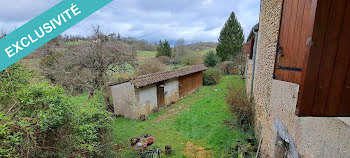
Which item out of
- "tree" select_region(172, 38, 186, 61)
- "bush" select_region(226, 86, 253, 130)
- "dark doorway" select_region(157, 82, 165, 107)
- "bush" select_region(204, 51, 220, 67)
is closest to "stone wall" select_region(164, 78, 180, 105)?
"dark doorway" select_region(157, 82, 165, 107)

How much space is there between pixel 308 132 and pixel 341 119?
34.1 inches

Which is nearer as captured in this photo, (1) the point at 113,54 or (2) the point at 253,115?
(2) the point at 253,115

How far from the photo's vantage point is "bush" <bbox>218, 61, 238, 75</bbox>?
24656 millimetres

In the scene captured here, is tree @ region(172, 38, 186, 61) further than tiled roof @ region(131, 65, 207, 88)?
Yes

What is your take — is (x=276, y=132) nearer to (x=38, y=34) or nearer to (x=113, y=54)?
(x=38, y=34)

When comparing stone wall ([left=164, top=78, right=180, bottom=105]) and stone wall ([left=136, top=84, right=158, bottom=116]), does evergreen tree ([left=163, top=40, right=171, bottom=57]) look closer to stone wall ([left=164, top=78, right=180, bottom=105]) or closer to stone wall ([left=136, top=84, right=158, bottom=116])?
stone wall ([left=164, top=78, right=180, bottom=105])

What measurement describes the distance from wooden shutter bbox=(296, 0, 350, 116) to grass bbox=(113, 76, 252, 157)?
5.79 m

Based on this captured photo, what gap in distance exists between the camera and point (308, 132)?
2.50 metres

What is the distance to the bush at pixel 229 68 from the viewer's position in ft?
80.9

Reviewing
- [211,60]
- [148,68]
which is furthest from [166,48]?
[148,68]

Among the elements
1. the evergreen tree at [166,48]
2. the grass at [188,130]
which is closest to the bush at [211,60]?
the evergreen tree at [166,48]

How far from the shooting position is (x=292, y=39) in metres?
1.92

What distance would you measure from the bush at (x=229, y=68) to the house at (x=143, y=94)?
44.0 feet

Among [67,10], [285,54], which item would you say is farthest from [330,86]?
[67,10]
